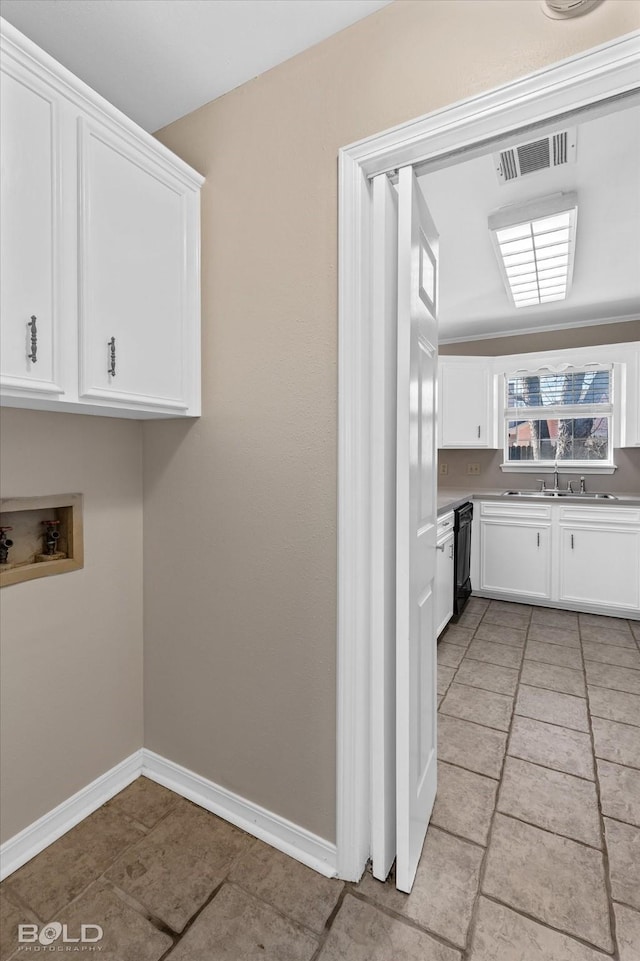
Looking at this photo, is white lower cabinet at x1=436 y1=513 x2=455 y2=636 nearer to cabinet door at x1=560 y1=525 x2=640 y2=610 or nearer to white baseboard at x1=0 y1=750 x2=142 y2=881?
cabinet door at x1=560 y1=525 x2=640 y2=610

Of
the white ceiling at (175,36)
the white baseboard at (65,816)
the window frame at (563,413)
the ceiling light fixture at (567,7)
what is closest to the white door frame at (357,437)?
the ceiling light fixture at (567,7)

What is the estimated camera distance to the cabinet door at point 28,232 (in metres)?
1.13

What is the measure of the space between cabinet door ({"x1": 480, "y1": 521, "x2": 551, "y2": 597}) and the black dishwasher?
0.24 meters

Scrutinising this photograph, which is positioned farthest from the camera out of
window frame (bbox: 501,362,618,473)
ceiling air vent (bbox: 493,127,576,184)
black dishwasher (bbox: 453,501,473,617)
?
window frame (bbox: 501,362,618,473)

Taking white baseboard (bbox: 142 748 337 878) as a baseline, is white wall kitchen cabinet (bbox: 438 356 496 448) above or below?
above

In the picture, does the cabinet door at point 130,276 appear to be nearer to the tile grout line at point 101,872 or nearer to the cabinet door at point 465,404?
the tile grout line at point 101,872

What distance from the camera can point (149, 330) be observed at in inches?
60.1

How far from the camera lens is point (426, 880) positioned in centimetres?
145

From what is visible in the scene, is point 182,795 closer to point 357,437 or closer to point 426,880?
point 426,880

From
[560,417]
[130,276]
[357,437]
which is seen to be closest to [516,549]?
[560,417]

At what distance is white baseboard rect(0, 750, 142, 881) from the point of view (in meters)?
1.48

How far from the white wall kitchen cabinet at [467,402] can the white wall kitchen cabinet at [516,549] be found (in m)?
0.84

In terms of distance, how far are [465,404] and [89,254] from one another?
3.98m

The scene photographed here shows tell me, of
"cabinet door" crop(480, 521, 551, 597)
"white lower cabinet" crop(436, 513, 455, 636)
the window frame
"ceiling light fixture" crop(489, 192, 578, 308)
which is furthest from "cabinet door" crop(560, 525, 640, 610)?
"ceiling light fixture" crop(489, 192, 578, 308)
